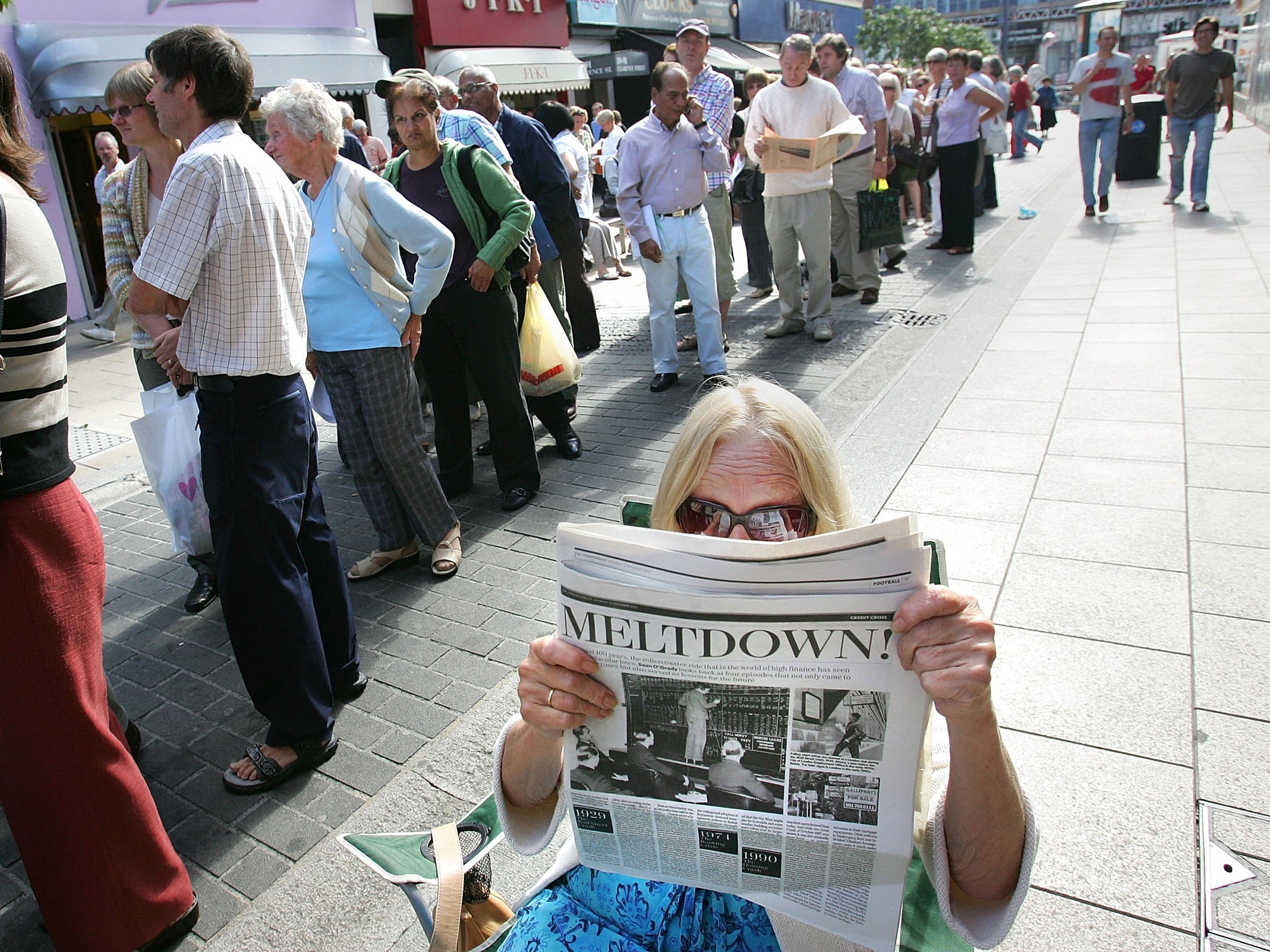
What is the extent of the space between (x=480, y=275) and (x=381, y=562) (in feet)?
4.57

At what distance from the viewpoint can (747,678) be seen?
1.14 m

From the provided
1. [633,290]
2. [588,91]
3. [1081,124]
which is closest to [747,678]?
[633,290]

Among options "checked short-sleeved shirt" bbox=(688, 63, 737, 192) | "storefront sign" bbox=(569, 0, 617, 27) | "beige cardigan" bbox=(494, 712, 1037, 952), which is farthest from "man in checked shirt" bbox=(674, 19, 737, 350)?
"storefront sign" bbox=(569, 0, 617, 27)

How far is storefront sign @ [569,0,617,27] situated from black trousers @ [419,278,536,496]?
18500 millimetres

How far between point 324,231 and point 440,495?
120 cm

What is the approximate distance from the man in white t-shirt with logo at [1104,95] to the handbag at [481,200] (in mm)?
8596

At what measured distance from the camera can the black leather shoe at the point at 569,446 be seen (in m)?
5.21

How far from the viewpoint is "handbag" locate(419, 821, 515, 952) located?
1462 mm

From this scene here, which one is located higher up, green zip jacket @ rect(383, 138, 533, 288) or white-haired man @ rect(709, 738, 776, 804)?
green zip jacket @ rect(383, 138, 533, 288)

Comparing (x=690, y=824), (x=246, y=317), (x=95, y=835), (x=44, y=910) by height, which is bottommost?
(x=44, y=910)

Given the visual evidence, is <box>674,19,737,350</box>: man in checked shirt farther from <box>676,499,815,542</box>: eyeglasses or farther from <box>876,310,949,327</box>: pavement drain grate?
<box>676,499,815,542</box>: eyeglasses

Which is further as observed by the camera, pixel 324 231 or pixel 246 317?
pixel 324 231

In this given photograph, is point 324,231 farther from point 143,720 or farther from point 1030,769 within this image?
point 1030,769

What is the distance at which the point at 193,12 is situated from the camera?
1196 centimetres
